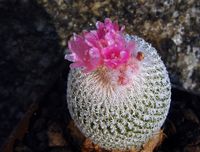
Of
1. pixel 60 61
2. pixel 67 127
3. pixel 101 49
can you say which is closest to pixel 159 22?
pixel 60 61

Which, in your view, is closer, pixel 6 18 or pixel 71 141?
pixel 71 141

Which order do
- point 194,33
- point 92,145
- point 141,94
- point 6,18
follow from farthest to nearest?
point 6,18, point 194,33, point 92,145, point 141,94

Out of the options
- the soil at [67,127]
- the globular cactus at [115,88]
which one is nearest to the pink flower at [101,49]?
the globular cactus at [115,88]

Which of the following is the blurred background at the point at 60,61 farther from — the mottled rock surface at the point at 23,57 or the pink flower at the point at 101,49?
the pink flower at the point at 101,49

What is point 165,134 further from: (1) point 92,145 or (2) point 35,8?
(2) point 35,8

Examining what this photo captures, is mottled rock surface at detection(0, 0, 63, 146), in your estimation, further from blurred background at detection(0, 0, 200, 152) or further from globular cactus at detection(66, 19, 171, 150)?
globular cactus at detection(66, 19, 171, 150)

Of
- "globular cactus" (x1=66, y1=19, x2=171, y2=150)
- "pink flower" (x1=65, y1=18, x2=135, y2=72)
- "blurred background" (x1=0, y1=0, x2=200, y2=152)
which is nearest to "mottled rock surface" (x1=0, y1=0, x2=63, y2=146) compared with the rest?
"blurred background" (x1=0, y1=0, x2=200, y2=152)

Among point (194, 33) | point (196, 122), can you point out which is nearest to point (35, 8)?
point (194, 33)
